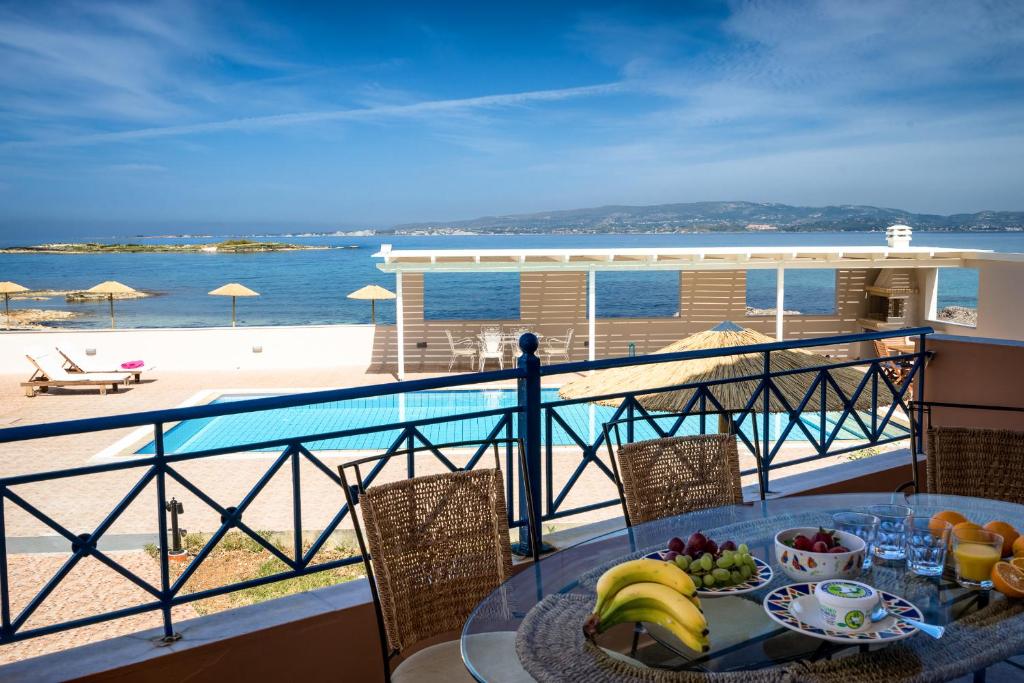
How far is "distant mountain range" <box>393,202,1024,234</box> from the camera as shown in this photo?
52.2 m

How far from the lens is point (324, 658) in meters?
2.82

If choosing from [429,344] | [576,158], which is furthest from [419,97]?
[429,344]

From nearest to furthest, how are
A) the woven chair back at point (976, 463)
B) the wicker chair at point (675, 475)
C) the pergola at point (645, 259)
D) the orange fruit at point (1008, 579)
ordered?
the orange fruit at point (1008, 579), the wicker chair at point (675, 475), the woven chair back at point (976, 463), the pergola at point (645, 259)

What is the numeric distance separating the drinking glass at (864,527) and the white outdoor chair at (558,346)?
591 inches

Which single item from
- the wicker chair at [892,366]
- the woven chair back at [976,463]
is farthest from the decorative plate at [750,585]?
the wicker chair at [892,366]

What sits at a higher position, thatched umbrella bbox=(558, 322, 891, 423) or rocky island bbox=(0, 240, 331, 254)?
rocky island bbox=(0, 240, 331, 254)

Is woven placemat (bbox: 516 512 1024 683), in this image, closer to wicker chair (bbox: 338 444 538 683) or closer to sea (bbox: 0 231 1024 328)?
wicker chair (bbox: 338 444 538 683)

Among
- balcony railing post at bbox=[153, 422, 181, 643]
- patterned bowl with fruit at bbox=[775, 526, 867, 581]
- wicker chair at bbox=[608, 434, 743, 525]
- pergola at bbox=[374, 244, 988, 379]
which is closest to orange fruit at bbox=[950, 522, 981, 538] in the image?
patterned bowl with fruit at bbox=[775, 526, 867, 581]

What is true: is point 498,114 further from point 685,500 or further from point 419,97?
point 685,500

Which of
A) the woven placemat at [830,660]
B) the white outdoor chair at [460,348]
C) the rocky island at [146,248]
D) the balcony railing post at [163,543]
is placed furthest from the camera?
the rocky island at [146,248]

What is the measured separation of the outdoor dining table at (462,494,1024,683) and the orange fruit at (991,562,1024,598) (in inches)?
0.8

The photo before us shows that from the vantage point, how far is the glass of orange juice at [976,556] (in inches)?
74.5

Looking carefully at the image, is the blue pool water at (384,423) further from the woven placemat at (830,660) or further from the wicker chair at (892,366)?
the woven placemat at (830,660)

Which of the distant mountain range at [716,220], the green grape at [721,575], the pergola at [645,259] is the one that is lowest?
the green grape at [721,575]
